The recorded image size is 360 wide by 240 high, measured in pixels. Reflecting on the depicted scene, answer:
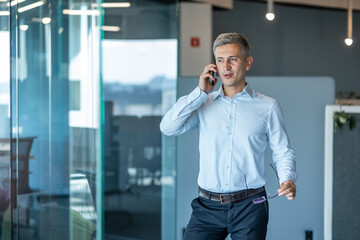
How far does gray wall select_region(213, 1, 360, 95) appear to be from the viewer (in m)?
6.57

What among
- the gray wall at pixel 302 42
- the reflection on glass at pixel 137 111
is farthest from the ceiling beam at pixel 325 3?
the reflection on glass at pixel 137 111

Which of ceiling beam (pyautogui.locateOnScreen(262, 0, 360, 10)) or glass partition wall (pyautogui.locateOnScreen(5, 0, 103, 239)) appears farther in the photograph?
ceiling beam (pyautogui.locateOnScreen(262, 0, 360, 10))

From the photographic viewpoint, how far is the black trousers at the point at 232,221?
187 centimetres

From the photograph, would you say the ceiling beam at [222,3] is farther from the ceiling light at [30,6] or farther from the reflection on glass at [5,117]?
the reflection on glass at [5,117]

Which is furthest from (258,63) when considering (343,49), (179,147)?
(179,147)

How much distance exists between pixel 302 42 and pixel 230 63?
5.03 meters

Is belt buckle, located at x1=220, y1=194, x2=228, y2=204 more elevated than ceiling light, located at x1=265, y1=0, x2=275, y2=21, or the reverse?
ceiling light, located at x1=265, y1=0, x2=275, y2=21

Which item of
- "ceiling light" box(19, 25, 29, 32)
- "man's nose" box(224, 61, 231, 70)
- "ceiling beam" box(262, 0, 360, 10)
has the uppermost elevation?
"ceiling beam" box(262, 0, 360, 10)

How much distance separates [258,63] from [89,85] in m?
4.43

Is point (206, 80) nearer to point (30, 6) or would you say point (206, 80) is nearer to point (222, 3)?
point (30, 6)

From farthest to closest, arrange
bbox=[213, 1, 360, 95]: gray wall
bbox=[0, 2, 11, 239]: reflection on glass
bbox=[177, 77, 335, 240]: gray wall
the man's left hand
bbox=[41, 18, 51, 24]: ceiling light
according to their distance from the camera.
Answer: bbox=[213, 1, 360, 95]: gray wall
bbox=[177, 77, 335, 240]: gray wall
bbox=[41, 18, 51, 24]: ceiling light
bbox=[0, 2, 11, 239]: reflection on glass
the man's left hand

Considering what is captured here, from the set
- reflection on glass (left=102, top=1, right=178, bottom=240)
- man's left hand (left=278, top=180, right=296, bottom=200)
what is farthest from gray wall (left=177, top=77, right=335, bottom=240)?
man's left hand (left=278, top=180, right=296, bottom=200)

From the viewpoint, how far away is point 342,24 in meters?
6.70

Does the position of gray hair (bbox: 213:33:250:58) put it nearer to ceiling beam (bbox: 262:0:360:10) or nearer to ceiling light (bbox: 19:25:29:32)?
ceiling light (bbox: 19:25:29:32)
